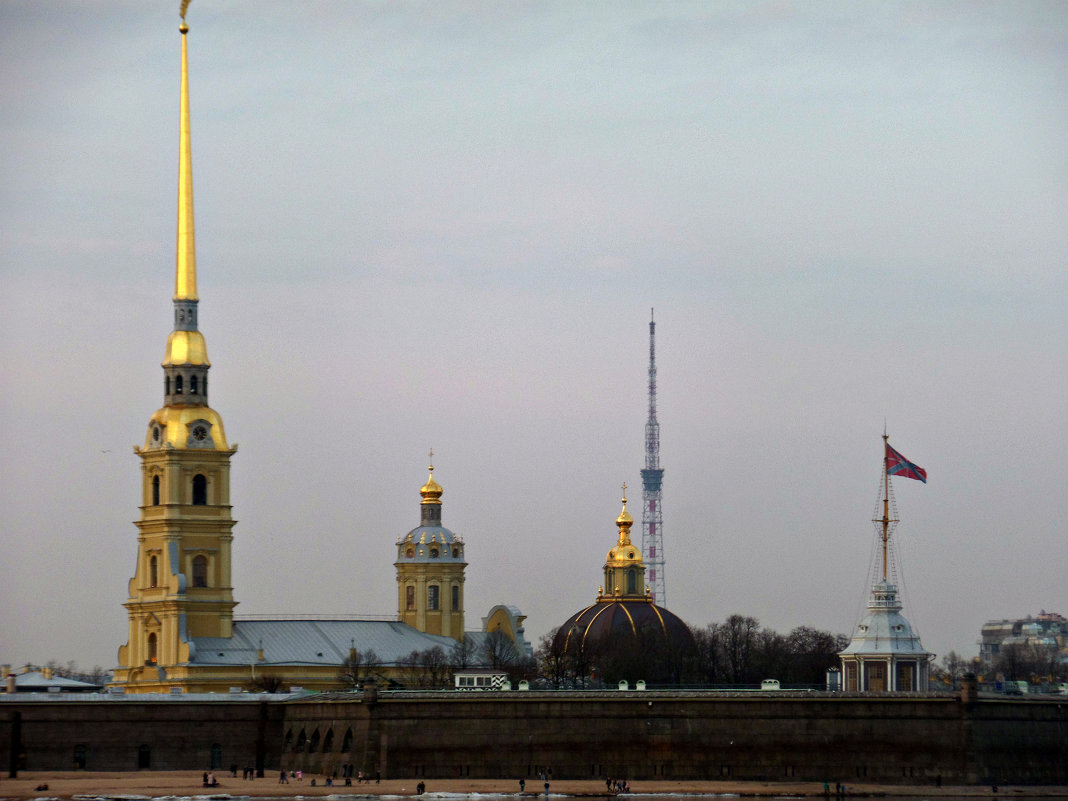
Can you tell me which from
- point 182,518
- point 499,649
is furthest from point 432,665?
point 182,518

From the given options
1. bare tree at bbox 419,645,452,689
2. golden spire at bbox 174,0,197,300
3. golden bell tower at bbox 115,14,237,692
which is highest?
golden spire at bbox 174,0,197,300

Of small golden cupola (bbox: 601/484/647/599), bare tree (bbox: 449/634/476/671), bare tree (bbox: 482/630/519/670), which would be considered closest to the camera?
bare tree (bbox: 449/634/476/671)

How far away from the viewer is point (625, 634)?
15812 centimetres

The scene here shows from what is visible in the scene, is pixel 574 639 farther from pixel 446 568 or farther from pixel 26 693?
pixel 26 693

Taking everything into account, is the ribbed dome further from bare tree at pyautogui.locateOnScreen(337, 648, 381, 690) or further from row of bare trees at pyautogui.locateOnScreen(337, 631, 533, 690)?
bare tree at pyautogui.locateOnScreen(337, 648, 381, 690)

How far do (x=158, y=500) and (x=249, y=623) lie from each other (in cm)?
892

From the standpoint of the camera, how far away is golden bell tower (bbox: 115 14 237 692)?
450 feet

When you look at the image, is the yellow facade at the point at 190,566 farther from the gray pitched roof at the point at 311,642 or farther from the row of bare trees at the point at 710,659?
the row of bare trees at the point at 710,659

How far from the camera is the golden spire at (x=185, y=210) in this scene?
140 meters

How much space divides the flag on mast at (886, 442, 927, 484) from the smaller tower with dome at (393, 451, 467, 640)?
39100 millimetres

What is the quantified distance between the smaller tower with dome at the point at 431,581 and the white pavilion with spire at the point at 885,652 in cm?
3427

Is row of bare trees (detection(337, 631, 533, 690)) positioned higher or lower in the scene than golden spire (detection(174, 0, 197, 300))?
lower

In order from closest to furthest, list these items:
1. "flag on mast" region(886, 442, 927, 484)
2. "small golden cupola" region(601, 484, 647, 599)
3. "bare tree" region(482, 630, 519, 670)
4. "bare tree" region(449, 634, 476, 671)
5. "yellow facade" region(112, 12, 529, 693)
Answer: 1. "flag on mast" region(886, 442, 927, 484)
2. "yellow facade" region(112, 12, 529, 693)
3. "bare tree" region(449, 634, 476, 671)
4. "bare tree" region(482, 630, 519, 670)
5. "small golden cupola" region(601, 484, 647, 599)

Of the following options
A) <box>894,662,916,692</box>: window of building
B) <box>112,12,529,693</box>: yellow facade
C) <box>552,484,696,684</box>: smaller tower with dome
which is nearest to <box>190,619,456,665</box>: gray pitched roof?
<box>112,12,529,693</box>: yellow facade
